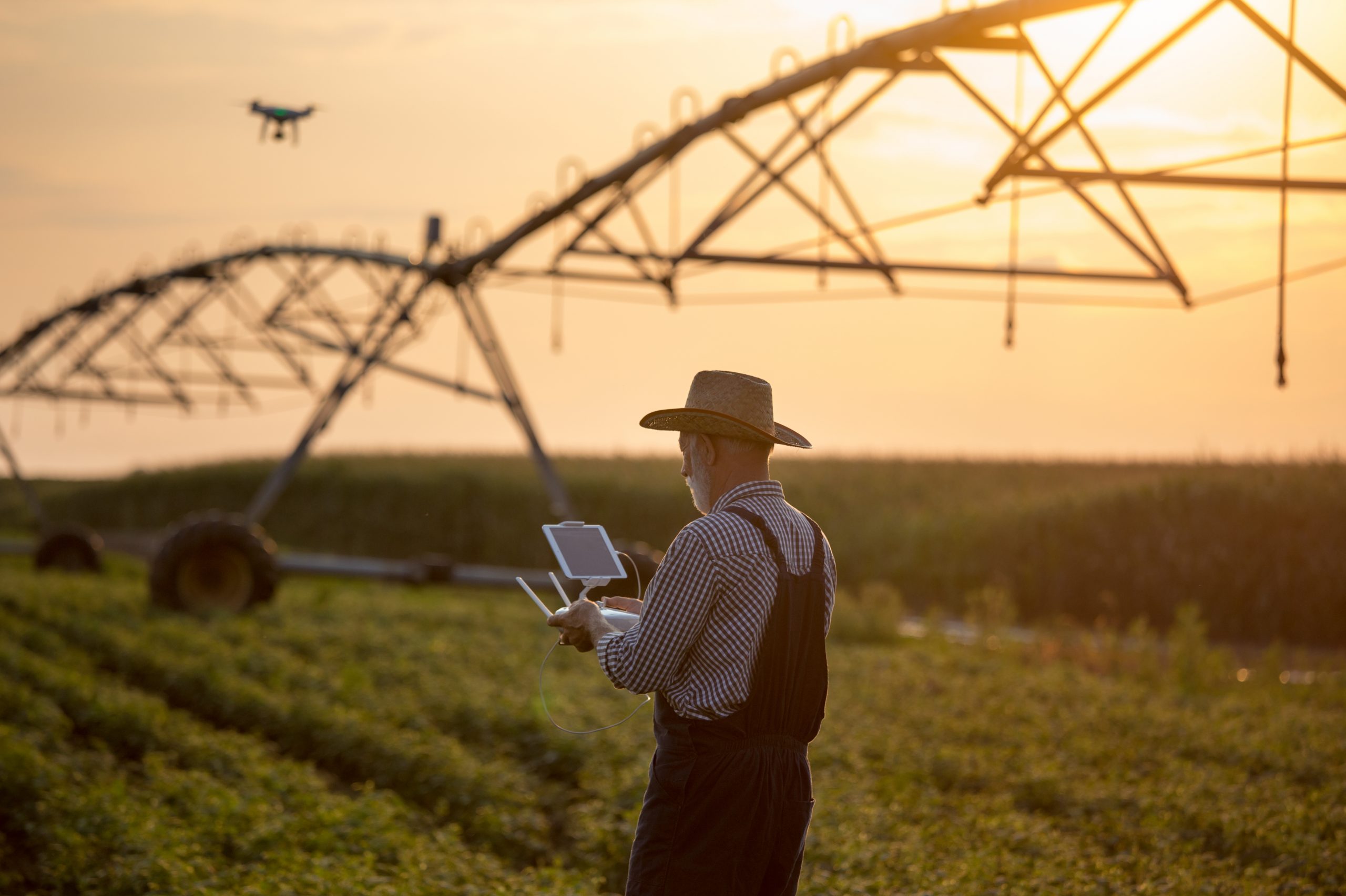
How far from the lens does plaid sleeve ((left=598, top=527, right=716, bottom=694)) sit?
11.1 ft

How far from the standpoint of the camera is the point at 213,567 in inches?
587

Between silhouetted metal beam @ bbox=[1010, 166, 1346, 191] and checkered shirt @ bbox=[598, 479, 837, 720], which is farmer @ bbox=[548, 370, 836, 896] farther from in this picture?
silhouetted metal beam @ bbox=[1010, 166, 1346, 191]

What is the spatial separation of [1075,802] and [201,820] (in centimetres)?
506

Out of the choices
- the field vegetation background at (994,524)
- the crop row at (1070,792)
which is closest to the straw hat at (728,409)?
the crop row at (1070,792)

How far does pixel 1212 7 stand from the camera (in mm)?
7070

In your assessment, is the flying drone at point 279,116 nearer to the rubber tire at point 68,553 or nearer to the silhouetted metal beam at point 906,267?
the silhouetted metal beam at point 906,267

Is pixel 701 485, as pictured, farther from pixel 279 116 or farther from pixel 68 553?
pixel 68 553

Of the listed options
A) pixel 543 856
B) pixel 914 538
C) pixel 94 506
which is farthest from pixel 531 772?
pixel 94 506

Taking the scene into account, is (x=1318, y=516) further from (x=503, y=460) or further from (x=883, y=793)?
(x=503, y=460)

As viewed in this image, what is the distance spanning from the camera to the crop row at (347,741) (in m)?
7.46

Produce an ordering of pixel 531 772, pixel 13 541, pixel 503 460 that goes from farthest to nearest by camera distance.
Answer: pixel 503 460 → pixel 13 541 → pixel 531 772

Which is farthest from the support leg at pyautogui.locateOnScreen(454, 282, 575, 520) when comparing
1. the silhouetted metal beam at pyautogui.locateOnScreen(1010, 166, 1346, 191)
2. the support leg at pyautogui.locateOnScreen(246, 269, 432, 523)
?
the silhouetted metal beam at pyautogui.locateOnScreen(1010, 166, 1346, 191)

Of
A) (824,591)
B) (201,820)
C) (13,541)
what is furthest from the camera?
(13,541)

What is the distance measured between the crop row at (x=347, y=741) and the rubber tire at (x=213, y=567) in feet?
6.65
